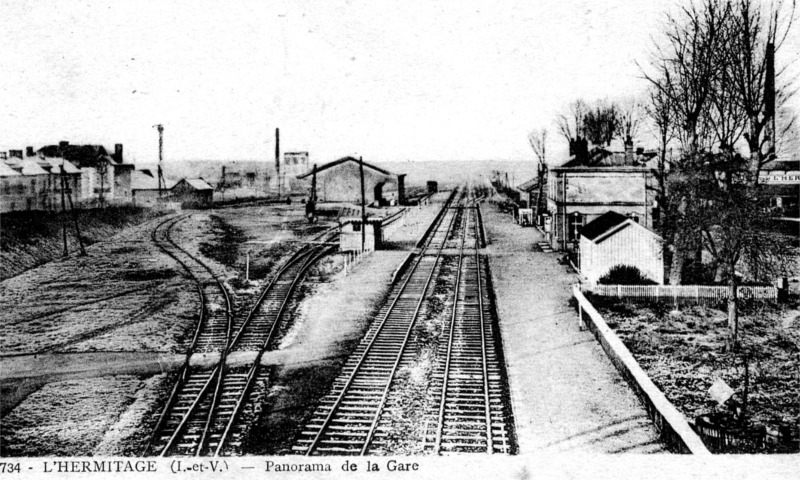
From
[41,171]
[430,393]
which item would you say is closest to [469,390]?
[430,393]

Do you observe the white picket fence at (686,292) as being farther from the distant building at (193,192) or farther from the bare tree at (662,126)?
the distant building at (193,192)

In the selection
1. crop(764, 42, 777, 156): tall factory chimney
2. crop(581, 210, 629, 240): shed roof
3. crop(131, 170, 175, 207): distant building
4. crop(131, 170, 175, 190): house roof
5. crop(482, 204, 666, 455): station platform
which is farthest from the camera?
crop(131, 170, 175, 190): house roof

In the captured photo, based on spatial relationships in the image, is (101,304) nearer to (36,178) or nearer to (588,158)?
(36,178)

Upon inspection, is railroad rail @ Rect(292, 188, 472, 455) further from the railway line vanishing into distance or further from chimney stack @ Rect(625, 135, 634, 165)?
chimney stack @ Rect(625, 135, 634, 165)

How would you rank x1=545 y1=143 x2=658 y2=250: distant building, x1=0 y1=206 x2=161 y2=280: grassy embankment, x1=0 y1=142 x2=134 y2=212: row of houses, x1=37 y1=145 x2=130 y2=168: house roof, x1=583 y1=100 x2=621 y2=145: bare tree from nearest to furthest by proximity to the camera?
x1=0 y1=206 x2=161 y2=280: grassy embankment, x1=0 y1=142 x2=134 y2=212: row of houses, x1=37 y1=145 x2=130 y2=168: house roof, x1=545 y1=143 x2=658 y2=250: distant building, x1=583 y1=100 x2=621 y2=145: bare tree

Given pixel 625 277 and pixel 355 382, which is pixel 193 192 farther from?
pixel 625 277

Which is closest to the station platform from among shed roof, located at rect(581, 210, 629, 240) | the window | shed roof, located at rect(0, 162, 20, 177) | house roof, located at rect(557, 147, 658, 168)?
shed roof, located at rect(581, 210, 629, 240)
